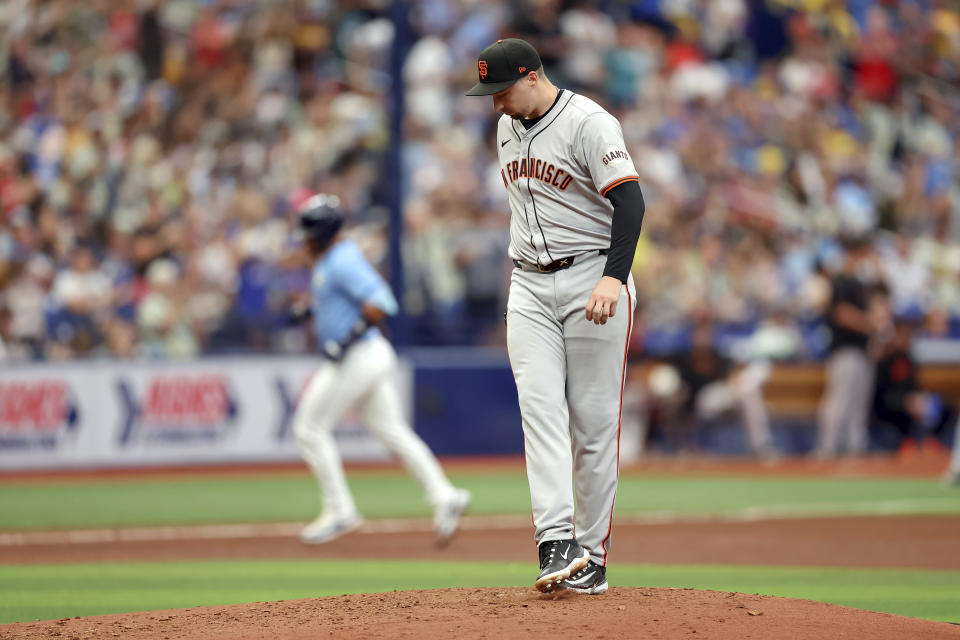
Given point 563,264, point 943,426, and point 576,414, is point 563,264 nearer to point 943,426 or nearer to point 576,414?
point 576,414

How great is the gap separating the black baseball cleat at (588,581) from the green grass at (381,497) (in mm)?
6004

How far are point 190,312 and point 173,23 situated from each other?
6256mm

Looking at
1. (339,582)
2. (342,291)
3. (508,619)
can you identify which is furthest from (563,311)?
(342,291)

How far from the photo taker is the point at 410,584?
764 centimetres

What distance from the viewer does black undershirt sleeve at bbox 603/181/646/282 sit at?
543 centimetres

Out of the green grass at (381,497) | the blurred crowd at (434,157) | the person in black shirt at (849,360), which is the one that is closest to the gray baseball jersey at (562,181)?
the green grass at (381,497)

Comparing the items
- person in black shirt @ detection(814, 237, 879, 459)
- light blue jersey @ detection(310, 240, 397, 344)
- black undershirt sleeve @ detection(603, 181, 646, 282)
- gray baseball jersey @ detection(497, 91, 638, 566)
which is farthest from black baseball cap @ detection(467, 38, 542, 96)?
person in black shirt @ detection(814, 237, 879, 459)

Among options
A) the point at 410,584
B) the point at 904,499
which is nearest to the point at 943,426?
the point at 904,499

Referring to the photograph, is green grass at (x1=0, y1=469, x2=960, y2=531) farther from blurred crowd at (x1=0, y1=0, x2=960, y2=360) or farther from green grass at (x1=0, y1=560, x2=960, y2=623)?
green grass at (x1=0, y1=560, x2=960, y2=623)

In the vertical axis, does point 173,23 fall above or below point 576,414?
above

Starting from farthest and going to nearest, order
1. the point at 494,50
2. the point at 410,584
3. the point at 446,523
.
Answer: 1. the point at 446,523
2. the point at 410,584
3. the point at 494,50

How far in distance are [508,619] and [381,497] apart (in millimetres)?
8356

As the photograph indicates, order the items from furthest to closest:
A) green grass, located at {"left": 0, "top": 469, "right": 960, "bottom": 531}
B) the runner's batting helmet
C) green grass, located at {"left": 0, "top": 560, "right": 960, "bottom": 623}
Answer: green grass, located at {"left": 0, "top": 469, "right": 960, "bottom": 531}
the runner's batting helmet
green grass, located at {"left": 0, "top": 560, "right": 960, "bottom": 623}

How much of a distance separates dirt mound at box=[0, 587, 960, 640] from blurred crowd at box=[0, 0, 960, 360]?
33.5ft
